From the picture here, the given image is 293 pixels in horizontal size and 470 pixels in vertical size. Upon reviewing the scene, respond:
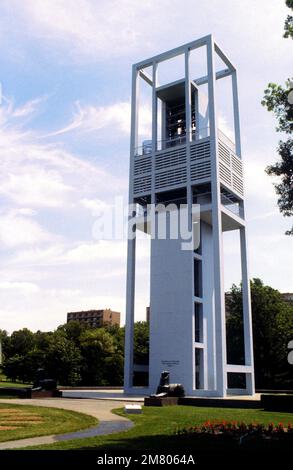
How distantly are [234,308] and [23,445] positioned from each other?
49.6 metres

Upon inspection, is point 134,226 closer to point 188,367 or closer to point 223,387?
point 188,367

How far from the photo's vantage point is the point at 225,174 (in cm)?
4106

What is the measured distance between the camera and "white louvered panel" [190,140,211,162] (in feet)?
131

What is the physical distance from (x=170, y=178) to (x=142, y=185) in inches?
118

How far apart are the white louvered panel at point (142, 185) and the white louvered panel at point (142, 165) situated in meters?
0.69

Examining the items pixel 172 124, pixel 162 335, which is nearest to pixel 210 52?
pixel 172 124

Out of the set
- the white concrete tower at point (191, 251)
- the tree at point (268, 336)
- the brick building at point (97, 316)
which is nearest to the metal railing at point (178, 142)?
the white concrete tower at point (191, 251)

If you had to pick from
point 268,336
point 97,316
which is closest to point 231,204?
point 268,336

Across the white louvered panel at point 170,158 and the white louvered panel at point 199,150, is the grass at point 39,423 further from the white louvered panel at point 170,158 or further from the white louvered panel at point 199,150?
the white louvered panel at point 170,158

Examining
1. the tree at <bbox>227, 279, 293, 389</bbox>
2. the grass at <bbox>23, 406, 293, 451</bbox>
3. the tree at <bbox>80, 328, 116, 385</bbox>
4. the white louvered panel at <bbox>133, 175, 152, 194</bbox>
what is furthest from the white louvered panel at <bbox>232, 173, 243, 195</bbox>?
the tree at <bbox>80, 328, 116, 385</bbox>

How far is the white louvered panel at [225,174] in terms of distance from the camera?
40.2 metres

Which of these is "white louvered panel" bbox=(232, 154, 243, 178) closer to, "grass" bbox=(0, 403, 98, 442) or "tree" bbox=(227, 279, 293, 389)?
"tree" bbox=(227, 279, 293, 389)

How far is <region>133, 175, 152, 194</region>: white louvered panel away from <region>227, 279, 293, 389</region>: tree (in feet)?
69.2

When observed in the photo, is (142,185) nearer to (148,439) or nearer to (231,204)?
(231,204)
